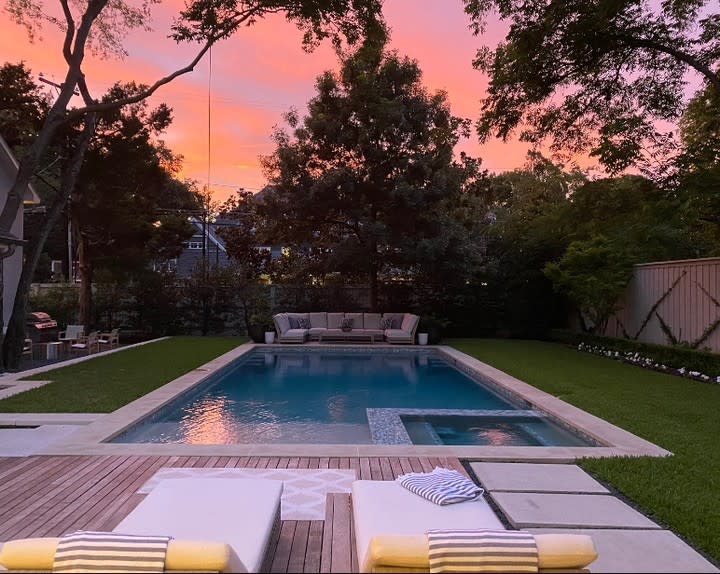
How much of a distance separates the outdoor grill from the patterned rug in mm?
10711

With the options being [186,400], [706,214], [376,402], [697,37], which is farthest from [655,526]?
[697,37]

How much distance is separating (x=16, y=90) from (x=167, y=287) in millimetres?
7038

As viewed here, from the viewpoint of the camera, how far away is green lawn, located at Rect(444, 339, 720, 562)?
12.3 ft

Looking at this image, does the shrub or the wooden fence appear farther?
the wooden fence

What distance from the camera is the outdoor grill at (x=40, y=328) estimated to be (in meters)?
13.4

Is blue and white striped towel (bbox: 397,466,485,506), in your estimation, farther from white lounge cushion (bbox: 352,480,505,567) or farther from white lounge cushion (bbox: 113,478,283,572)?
white lounge cushion (bbox: 113,478,283,572)

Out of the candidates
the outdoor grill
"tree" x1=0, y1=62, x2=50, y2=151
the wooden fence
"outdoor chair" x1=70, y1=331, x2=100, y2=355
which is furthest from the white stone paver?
"tree" x1=0, y1=62, x2=50, y2=151

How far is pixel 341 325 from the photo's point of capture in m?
16.8

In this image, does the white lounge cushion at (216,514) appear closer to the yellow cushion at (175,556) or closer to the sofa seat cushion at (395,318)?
the yellow cushion at (175,556)

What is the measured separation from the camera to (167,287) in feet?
61.1

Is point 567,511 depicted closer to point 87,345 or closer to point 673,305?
point 673,305

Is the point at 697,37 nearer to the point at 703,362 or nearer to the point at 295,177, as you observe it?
the point at 703,362

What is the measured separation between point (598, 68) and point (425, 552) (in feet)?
39.8

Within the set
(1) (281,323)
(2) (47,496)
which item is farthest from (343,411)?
(1) (281,323)
